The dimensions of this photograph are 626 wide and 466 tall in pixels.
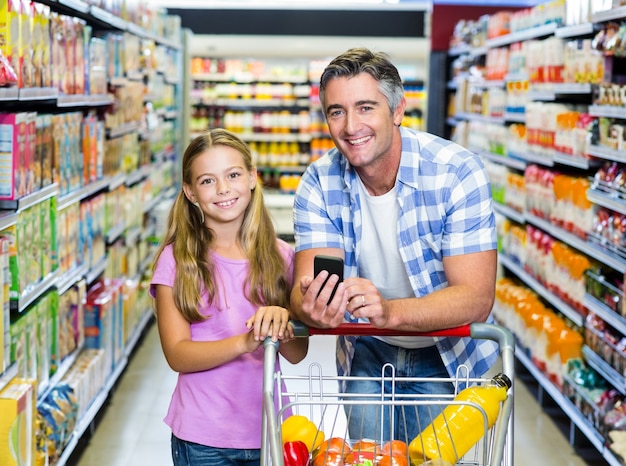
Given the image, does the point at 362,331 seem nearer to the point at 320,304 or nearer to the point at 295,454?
the point at 320,304

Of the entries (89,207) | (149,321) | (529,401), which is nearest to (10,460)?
(89,207)

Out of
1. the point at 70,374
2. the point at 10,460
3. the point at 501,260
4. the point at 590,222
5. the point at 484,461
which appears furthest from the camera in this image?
the point at 501,260

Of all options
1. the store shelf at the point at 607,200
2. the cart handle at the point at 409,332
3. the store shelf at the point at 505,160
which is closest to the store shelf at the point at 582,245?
the store shelf at the point at 607,200

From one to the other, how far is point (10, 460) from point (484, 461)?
1.70 m

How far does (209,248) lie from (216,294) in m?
0.13

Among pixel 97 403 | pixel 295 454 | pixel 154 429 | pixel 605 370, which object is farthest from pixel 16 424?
pixel 605 370

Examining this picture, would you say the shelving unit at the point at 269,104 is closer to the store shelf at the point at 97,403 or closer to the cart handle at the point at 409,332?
the store shelf at the point at 97,403

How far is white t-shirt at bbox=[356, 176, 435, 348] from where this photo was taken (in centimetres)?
246

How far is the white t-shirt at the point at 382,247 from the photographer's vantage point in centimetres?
246

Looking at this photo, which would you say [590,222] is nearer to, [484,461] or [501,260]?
[501,260]

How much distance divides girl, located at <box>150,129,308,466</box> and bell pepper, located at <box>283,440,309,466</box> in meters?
0.44

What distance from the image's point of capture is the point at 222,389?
244cm

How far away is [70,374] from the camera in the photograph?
15.0 ft

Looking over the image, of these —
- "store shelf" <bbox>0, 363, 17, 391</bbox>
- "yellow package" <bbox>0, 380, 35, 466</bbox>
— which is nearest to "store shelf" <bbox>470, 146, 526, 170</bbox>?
"store shelf" <bbox>0, 363, 17, 391</bbox>
